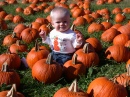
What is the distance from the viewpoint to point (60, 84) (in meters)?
4.97

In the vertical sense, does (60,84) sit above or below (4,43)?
below

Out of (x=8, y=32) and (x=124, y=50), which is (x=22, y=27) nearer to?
(x=8, y=32)

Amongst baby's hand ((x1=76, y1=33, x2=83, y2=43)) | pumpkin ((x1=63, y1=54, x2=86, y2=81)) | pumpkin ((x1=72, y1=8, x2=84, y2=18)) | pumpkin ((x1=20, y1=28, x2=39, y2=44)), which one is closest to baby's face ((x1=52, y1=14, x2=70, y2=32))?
baby's hand ((x1=76, y1=33, x2=83, y2=43))

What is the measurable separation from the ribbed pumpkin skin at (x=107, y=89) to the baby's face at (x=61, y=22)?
1.99 meters

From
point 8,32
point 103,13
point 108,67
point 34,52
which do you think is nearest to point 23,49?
point 34,52

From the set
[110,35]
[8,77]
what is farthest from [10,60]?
[110,35]

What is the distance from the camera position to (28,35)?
309 inches

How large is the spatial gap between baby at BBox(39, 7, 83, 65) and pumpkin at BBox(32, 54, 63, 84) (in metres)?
0.89

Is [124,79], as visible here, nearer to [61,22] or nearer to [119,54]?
[119,54]

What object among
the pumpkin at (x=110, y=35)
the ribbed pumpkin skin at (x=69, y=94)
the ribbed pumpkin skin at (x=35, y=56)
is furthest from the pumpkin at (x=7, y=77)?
the pumpkin at (x=110, y=35)

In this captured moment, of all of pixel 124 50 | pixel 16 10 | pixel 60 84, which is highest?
pixel 16 10

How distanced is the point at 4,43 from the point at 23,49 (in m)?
1.03

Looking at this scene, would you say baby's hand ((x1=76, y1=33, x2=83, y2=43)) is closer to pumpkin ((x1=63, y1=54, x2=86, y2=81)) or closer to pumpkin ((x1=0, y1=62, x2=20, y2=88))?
pumpkin ((x1=63, y1=54, x2=86, y2=81))

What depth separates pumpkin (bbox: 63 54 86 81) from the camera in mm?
5148
